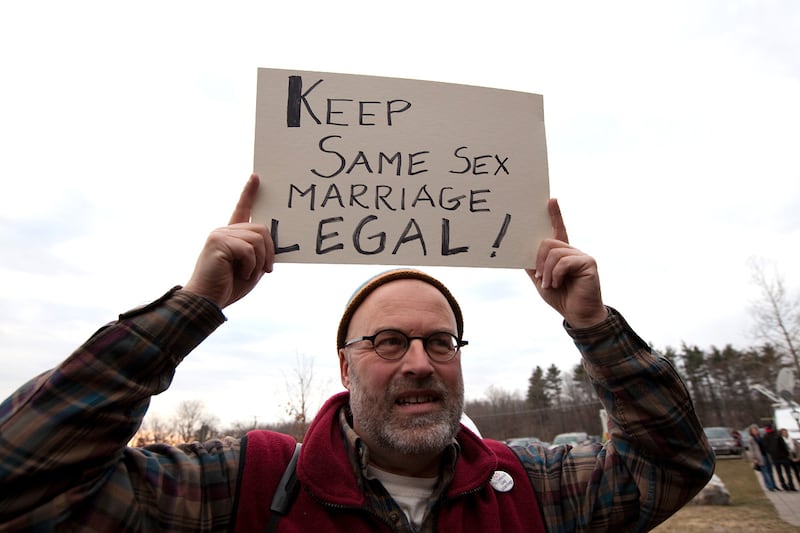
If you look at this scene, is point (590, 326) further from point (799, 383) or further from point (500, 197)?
point (799, 383)

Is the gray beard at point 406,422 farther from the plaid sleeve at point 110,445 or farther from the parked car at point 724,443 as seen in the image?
the parked car at point 724,443

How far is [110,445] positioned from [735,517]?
11.6 metres

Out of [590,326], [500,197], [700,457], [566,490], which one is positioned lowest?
[566,490]

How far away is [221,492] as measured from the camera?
1.66 m

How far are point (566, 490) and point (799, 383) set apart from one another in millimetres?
19399

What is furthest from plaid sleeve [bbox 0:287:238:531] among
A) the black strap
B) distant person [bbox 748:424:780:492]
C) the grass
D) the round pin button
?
distant person [bbox 748:424:780:492]

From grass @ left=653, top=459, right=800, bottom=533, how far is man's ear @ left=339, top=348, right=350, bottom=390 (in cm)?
897

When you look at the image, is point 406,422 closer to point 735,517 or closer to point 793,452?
point 735,517

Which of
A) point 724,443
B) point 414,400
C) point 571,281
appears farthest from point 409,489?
point 724,443

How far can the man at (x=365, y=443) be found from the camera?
1.37m

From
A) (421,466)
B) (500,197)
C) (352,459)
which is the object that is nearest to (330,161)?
(500,197)

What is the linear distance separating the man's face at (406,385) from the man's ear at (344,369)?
4 cm

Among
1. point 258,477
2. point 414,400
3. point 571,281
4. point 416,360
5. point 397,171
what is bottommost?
point 258,477

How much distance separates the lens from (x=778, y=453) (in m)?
12.1
